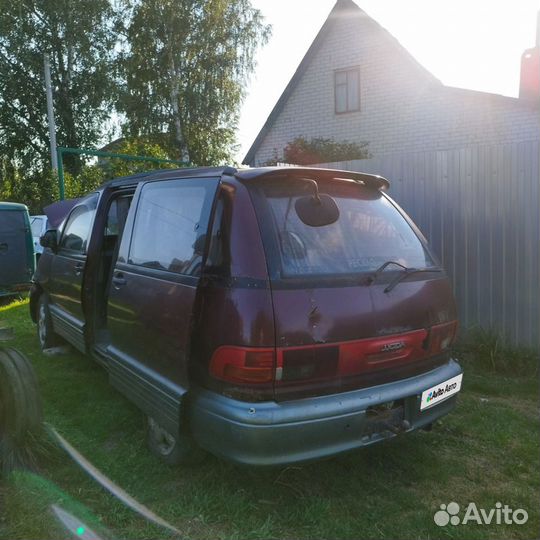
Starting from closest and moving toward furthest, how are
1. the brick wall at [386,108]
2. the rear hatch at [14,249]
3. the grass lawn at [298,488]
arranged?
the grass lawn at [298,488] < the rear hatch at [14,249] < the brick wall at [386,108]

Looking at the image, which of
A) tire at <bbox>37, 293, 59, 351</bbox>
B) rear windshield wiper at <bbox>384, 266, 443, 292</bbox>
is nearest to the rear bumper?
rear windshield wiper at <bbox>384, 266, 443, 292</bbox>

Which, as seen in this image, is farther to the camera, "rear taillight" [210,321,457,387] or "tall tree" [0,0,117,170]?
"tall tree" [0,0,117,170]

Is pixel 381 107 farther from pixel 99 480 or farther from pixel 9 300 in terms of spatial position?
pixel 99 480

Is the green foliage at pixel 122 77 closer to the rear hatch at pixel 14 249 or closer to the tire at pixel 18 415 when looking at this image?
the rear hatch at pixel 14 249

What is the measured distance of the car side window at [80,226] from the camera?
4395mm

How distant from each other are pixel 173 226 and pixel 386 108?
13.5m

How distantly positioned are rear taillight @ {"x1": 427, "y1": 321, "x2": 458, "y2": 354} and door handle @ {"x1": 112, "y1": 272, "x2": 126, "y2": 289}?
196 centimetres

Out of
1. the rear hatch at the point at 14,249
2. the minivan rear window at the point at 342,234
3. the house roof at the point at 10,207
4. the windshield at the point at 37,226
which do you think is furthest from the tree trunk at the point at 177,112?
the minivan rear window at the point at 342,234

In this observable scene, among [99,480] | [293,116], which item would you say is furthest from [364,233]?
[293,116]

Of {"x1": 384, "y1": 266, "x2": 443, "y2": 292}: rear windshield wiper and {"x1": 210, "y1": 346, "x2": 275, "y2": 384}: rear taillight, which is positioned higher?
{"x1": 384, "y1": 266, "x2": 443, "y2": 292}: rear windshield wiper

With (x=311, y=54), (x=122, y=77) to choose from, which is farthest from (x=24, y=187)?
(x=311, y=54)

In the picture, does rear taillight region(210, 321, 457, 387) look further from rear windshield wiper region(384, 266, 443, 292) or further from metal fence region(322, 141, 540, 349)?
metal fence region(322, 141, 540, 349)

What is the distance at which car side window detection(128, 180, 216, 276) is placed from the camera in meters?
2.67

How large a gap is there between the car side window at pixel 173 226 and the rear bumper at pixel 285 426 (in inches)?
28.3
